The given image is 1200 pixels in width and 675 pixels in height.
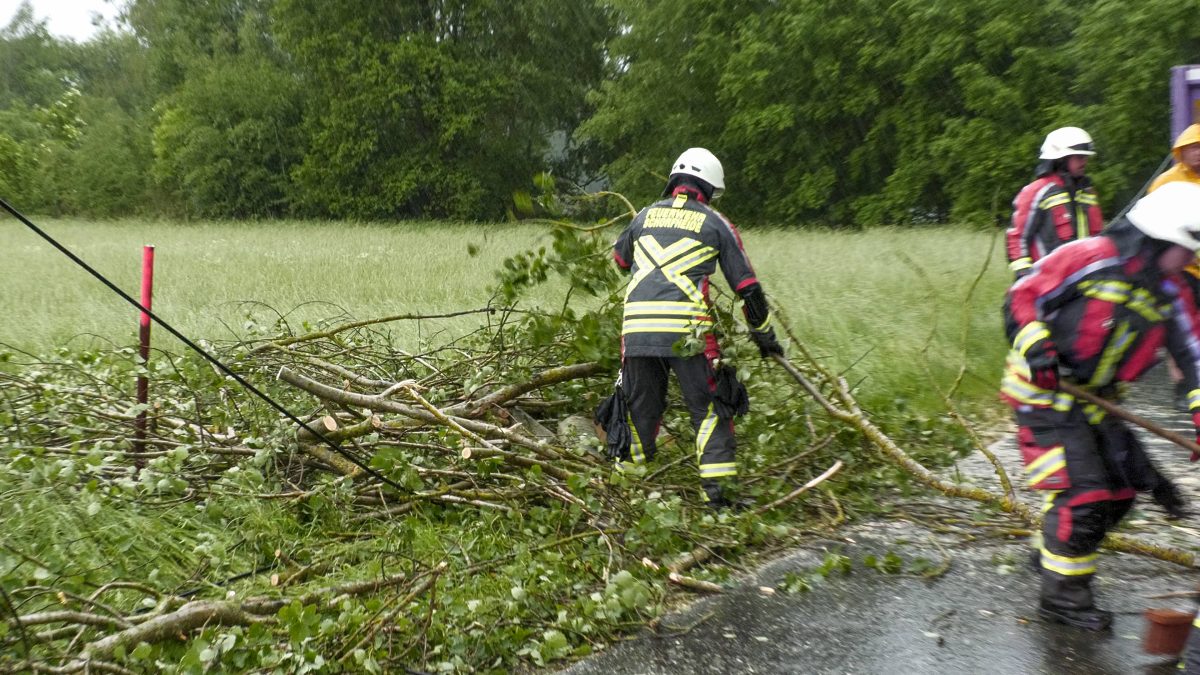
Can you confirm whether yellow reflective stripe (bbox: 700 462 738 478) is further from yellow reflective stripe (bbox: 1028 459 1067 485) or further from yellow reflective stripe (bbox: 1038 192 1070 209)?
yellow reflective stripe (bbox: 1038 192 1070 209)

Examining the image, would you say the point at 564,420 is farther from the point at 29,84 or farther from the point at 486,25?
the point at 29,84

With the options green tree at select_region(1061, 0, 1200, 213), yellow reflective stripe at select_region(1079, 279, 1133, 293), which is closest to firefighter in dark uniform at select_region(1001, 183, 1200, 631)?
yellow reflective stripe at select_region(1079, 279, 1133, 293)

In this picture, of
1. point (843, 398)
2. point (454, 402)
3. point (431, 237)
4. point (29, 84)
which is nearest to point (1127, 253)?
point (843, 398)

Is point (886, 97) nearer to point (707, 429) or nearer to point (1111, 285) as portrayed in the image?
point (707, 429)

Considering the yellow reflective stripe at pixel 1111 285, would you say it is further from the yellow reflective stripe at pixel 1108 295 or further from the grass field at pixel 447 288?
the grass field at pixel 447 288

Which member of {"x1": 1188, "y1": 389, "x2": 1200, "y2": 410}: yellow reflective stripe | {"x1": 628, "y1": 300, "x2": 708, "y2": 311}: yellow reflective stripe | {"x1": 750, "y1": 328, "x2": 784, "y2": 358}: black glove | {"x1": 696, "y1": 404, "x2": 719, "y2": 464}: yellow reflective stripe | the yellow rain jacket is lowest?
{"x1": 696, "y1": 404, "x2": 719, "y2": 464}: yellow reflective stripe

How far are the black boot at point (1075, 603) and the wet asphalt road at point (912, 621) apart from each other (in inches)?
1.5

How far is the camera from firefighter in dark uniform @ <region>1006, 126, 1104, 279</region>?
653cm

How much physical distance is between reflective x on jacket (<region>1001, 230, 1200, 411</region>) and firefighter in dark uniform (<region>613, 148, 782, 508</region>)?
5.20 feet

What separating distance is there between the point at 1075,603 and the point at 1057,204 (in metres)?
3.62

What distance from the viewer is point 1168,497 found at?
13.9 feet

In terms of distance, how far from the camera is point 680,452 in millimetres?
5699

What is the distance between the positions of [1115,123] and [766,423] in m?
16.3

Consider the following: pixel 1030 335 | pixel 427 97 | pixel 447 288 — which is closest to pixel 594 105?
pixel 427 97
